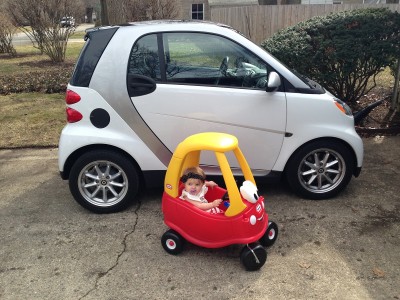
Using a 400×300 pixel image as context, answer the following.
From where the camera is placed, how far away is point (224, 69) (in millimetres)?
3707

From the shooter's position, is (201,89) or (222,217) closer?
(222,217)

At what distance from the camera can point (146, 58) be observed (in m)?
3.69

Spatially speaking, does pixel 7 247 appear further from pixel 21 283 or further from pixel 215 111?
pixel 215 111

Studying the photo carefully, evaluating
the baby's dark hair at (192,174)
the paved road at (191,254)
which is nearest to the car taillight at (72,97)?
the paved road at (191,254)

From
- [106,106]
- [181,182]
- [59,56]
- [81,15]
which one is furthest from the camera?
[81,15]

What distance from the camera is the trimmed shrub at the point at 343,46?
5.75 meters

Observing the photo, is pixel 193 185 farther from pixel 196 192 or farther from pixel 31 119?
pixel 31 119

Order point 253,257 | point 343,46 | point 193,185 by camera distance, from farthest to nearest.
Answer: point 343,46 < point 193,185 < point 253,257

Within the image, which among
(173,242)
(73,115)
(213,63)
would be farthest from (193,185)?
(73,115)

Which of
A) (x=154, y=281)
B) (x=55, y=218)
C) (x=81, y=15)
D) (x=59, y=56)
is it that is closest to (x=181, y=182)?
(x=154, y=281)

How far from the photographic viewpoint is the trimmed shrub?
5750mm

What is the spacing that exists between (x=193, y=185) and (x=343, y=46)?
3748mm

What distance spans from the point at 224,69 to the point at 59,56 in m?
11.0

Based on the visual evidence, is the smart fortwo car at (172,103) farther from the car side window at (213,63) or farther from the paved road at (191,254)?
the paved road at (191,254)
